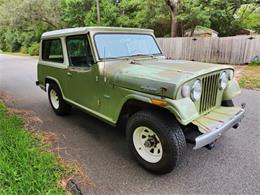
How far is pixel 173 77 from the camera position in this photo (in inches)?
98.7

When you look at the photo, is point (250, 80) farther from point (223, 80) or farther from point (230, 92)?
point (223, 80)

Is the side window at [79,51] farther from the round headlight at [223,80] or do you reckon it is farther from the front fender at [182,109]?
the round headlight at [223,80]

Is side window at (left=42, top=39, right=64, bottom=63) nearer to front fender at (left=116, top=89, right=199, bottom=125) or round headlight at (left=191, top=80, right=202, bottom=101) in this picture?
front fender at (left=116, top=89, right=199, bottom=125)

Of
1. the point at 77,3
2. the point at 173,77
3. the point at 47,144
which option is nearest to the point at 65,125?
the point at 47,144

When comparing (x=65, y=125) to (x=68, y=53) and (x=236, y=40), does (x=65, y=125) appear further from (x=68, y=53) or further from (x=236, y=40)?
(x=236, y=40)

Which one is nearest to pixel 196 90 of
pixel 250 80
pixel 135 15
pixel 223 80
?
pixel 223 80

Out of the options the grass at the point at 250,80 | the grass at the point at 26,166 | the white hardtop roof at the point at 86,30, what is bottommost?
the grass at the point at 26,166

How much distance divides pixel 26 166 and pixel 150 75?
1.89 meters

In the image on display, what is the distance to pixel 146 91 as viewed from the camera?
2.61m

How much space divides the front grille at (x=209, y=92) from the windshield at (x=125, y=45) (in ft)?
4.47

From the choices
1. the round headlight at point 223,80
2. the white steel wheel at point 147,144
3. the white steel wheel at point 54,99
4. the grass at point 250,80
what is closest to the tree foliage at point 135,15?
the grass at point 250,80

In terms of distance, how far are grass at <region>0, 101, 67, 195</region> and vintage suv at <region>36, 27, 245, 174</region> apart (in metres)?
0.95

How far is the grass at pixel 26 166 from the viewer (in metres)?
2.40

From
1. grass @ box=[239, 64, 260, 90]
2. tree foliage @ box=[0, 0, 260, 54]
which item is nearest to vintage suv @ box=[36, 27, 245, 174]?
grass @ box=[239, 64, 260, 90]
